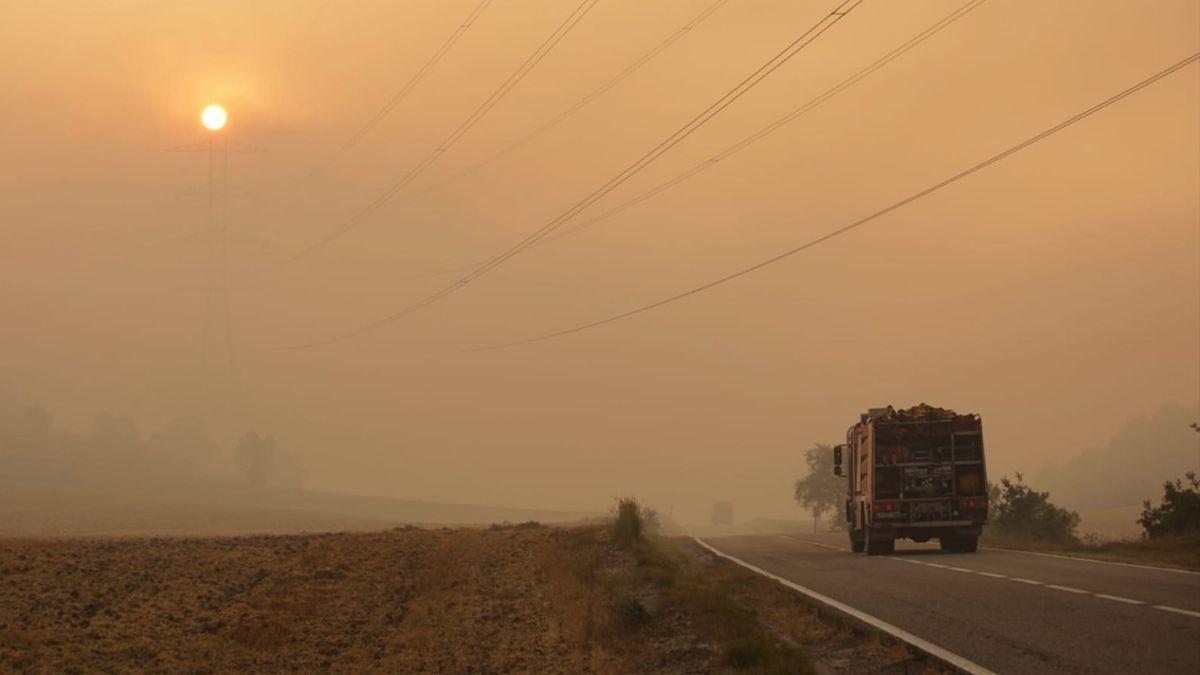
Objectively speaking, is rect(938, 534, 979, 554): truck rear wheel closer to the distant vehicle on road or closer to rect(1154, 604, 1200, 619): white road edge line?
the distant vehicle on road

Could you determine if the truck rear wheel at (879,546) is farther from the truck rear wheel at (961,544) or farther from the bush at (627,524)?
the bush at (627,524)

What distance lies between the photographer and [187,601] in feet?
63.8

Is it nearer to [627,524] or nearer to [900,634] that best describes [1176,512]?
[627,524]

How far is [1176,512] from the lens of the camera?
3020cm

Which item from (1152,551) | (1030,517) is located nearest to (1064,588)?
(1152,551)

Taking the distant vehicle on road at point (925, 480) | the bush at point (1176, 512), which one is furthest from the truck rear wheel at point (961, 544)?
the bush at point (1176, 512)

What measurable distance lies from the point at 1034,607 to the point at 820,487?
120631mm

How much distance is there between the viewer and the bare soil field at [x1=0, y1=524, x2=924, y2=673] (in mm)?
13406

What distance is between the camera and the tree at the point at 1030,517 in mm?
44344

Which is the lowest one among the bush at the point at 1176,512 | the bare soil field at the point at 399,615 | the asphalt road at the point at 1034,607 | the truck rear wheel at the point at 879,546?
the bare soil field at the point at 399,615

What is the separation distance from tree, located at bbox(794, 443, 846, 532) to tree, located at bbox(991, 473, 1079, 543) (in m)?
82.6

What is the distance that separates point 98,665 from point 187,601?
501 centimetres

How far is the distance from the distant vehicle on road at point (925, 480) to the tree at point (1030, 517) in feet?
61.4

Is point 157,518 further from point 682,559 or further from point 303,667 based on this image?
point 303,667
